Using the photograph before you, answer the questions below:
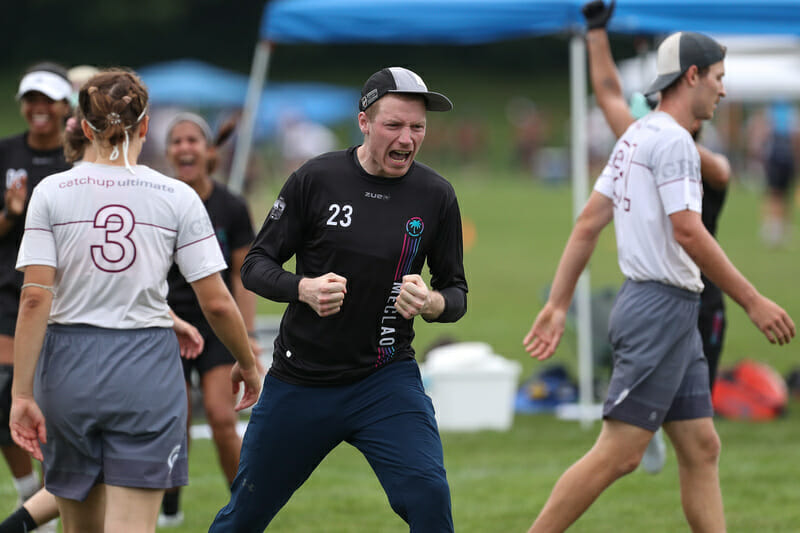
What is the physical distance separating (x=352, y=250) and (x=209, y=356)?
209 centimetres

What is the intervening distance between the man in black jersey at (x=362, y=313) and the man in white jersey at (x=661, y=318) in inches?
36.6

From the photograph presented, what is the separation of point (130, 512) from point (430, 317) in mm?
1167

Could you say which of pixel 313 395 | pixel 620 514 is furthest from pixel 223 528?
pixel 620 514

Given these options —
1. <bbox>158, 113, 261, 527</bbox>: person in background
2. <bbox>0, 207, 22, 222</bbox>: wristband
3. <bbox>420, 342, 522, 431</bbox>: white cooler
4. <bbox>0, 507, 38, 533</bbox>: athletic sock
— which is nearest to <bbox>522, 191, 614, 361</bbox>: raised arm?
<bbox>158, 113, 261, 527</bbox>: person in background

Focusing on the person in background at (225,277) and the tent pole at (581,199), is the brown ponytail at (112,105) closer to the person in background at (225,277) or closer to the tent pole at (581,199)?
the person in background at (225,277)

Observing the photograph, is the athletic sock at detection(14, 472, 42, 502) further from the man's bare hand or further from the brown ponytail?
→ the man's bare hand

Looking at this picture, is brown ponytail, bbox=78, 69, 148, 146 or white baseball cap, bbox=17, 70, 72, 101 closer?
brown ponytail, bbox=78, 69, 148, 146

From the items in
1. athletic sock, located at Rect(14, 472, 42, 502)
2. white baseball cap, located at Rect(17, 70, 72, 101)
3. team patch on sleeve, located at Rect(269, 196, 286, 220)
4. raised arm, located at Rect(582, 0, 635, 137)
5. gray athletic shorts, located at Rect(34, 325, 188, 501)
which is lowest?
athletic sock, located at Rect(14, 472, 42, 502)

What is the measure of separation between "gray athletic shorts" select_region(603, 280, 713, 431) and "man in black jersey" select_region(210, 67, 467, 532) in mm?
964

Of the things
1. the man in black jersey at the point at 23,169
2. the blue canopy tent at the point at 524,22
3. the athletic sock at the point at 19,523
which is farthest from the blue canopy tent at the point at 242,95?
the athletic sock at the point at 19,523

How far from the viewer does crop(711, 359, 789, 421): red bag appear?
9125 mm

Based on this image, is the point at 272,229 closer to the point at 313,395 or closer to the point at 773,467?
the point at 313,395

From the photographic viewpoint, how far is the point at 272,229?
409 centimetres

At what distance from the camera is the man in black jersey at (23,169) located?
5.59 metres
